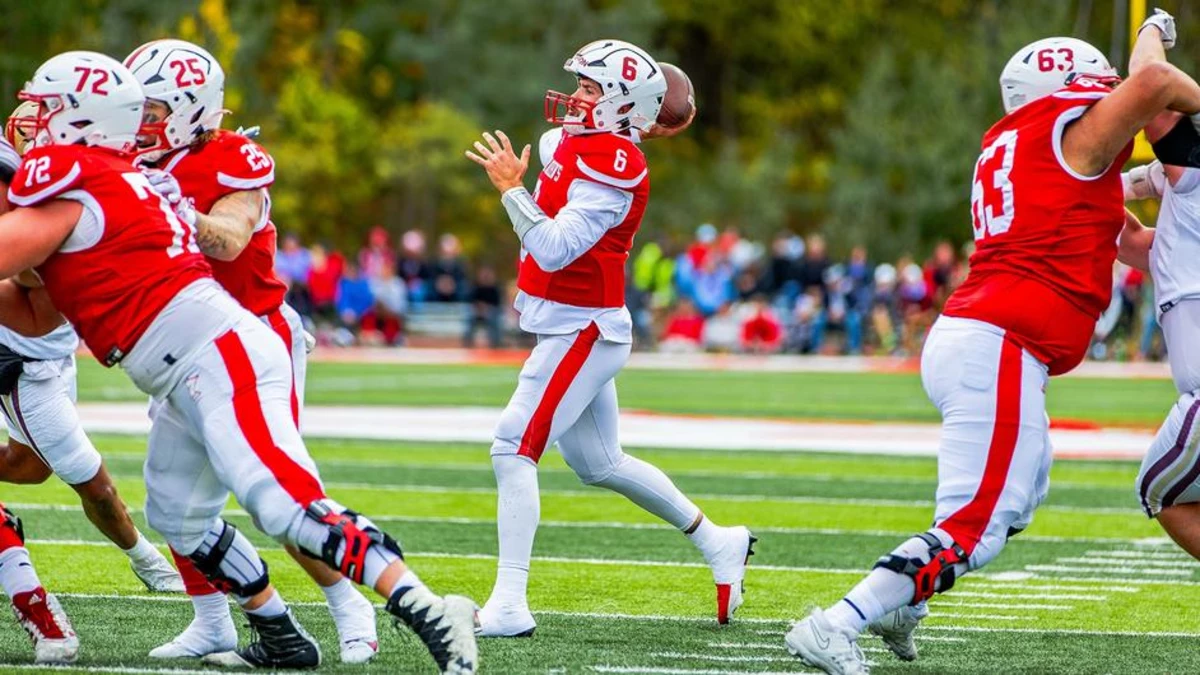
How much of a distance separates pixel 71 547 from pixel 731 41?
132 ft

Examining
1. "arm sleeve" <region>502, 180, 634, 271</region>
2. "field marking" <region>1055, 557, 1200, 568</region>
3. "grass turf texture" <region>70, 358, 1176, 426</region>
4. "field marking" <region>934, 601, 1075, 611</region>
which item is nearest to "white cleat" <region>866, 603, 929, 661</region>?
"field marking" <region>934, 601, 1075, 611</region>

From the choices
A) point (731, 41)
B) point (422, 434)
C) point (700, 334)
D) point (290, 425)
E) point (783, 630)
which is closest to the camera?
point (290, 425)

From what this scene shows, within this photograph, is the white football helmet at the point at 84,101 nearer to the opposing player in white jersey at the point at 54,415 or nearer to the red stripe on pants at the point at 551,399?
the opposing player in white jersey at the point at 54,415

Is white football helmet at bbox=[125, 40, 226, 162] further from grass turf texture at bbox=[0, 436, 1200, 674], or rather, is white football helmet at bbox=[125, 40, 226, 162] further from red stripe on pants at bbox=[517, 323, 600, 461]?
grass turf texture at bbox=[0, 436, 1200, 674]

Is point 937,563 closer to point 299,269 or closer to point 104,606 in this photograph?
point 104,606

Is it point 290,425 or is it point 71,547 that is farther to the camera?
point 71,547

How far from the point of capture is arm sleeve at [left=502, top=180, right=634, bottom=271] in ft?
21.1

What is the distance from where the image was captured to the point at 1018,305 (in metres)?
5.57

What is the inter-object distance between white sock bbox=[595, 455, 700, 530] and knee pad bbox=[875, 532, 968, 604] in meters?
1.67

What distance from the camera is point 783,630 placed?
22.1 ft

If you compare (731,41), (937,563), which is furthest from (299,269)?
(937,563)

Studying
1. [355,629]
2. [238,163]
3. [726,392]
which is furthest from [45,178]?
[726,392]

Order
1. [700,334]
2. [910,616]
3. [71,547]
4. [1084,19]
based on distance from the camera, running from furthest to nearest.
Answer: [1084,19]
[700,334]
[71,547]
[910,616]

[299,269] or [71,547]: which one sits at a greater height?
[71,547]
